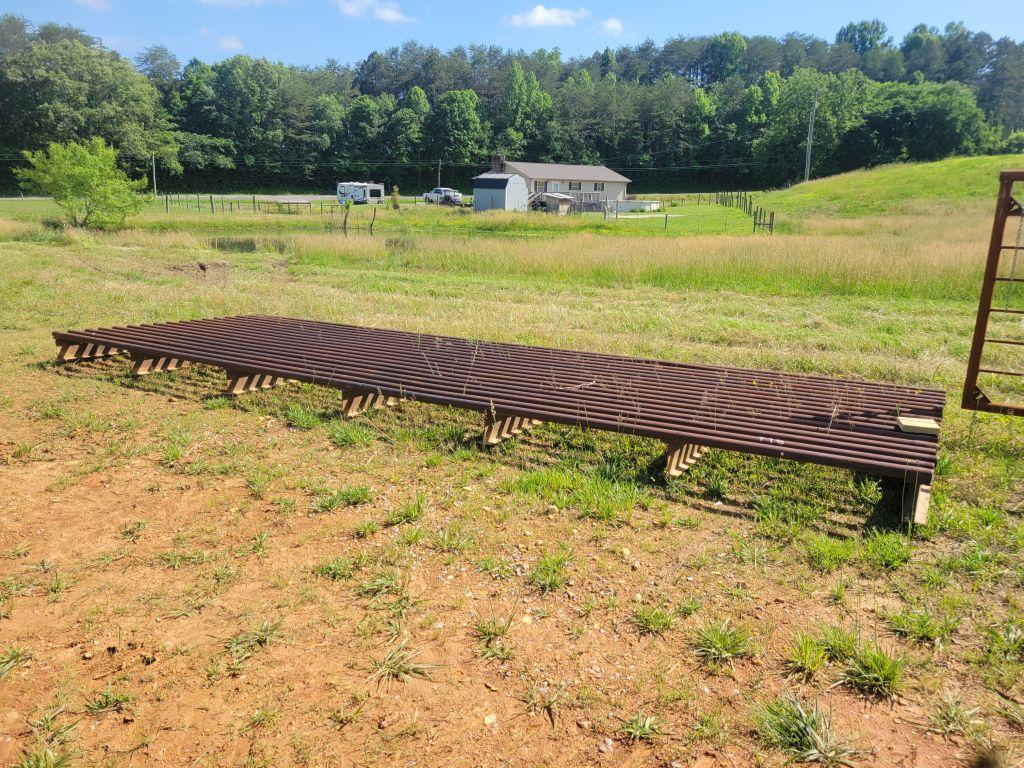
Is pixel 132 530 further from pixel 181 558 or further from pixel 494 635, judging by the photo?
pixel 494 635

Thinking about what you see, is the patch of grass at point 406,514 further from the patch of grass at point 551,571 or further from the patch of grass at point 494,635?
the patch of grass at point 494,635

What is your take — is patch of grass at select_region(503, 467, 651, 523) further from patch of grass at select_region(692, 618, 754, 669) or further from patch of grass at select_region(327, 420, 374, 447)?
patch of grass at select_region(327, 420, 374, 447)

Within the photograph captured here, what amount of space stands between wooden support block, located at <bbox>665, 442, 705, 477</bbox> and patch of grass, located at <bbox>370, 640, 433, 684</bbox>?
2.36 m

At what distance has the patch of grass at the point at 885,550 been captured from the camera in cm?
366

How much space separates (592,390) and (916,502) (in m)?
2.59

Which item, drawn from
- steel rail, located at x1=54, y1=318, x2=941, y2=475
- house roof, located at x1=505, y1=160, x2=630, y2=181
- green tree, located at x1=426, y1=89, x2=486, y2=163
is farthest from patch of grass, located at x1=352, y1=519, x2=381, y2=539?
green tree, located at x1=426, y1=89, x2=486, y2=163

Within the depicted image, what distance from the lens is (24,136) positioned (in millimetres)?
63250

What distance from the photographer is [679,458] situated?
15.9 ft

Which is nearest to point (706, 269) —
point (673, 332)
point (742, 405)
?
point (673, 332)

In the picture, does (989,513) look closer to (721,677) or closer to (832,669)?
(832,669)

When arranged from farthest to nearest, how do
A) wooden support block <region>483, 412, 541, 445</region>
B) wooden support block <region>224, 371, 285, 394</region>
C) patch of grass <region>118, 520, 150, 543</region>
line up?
1. wooden support block <region>224, 371, 285, 394</region>
2. wooden support block <region>483, 412, 541, 445</region>
3. patch of grass <region>118, 520, 150, 543</region>

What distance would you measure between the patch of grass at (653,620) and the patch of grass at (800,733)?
574mm

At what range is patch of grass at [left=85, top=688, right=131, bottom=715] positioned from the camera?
269 centimetres

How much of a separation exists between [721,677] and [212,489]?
3421mm
